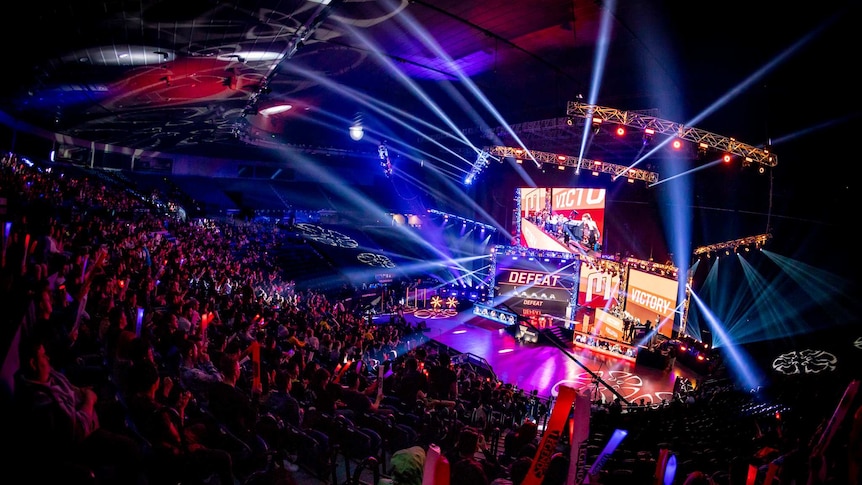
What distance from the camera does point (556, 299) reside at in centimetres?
2052

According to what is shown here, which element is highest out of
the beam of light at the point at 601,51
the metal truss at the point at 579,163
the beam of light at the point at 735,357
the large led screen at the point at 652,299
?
the beam of light at the point at 601,51

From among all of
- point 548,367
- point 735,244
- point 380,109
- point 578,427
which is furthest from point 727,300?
point 380,109

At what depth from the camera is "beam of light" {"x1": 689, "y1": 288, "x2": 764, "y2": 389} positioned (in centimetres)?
1394

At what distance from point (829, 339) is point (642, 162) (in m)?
8.04

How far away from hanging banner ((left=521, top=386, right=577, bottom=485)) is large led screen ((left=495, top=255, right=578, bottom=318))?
17.3 meters

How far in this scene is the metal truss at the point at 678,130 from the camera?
12.0 metres

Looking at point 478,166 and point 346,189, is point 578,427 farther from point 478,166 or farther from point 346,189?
point 346,189

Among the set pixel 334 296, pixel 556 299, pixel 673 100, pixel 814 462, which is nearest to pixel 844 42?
pixel 673 100

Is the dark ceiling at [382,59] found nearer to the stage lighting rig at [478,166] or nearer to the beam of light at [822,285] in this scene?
the stage lighting rig at [478,166]

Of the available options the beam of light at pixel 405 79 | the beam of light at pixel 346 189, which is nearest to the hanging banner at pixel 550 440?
the beam of light at pixel 405 79

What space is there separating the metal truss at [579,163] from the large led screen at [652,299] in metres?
3.51

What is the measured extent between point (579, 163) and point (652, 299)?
5531 mm

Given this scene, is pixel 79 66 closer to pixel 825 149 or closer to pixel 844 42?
pixel 844 42

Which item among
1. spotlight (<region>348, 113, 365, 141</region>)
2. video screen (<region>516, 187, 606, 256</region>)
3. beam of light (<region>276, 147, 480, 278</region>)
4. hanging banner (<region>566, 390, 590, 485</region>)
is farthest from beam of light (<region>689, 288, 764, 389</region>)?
beam of light (<region>276, 147, 480, 278</region>)
